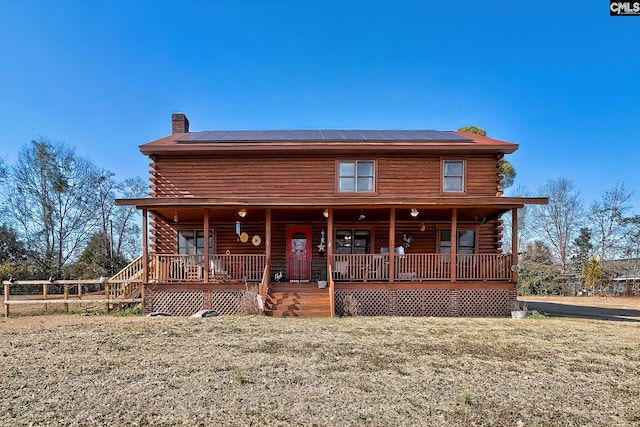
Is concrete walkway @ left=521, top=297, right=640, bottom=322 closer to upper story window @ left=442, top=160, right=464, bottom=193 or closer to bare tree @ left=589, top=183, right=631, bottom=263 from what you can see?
upper story window @ left=442, top=160, right=464, bottom=193

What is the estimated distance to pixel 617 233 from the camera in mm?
29297

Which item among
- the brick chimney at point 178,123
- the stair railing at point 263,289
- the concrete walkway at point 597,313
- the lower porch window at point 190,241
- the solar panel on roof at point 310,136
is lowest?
the concrete walkway at point 597,313

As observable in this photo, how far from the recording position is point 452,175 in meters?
14.2

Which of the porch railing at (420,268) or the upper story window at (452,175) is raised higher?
the upper story window at (452,175)

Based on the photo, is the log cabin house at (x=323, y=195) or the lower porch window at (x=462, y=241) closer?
the log cabin house at (x=323, y=195)

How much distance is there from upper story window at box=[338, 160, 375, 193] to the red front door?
93.5 inches

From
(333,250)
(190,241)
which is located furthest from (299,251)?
(190,241)

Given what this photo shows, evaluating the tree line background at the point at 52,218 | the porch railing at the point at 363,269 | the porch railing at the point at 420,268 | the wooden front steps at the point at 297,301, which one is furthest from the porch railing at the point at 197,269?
the tree line background at the point at 52,218

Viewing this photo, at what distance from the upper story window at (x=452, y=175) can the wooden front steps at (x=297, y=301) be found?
21.7ft

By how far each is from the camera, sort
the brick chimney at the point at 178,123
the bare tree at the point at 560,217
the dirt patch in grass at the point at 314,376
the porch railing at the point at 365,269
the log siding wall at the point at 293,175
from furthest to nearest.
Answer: the bare tree at the point at 560,217 → the brick chimney at the point at 178,123 → the log siding wall at the point at 293,175 → the porch railing at the point at 365,269 → the dirt patch in grass at the point at 314,376

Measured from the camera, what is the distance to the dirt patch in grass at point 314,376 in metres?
3.90

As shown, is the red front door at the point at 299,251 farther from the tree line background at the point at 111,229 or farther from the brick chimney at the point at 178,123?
the tree line background at the point at 111,229

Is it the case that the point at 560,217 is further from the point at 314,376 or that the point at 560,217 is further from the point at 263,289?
the point at 314,376

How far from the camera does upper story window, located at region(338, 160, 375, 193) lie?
46.3 ft
